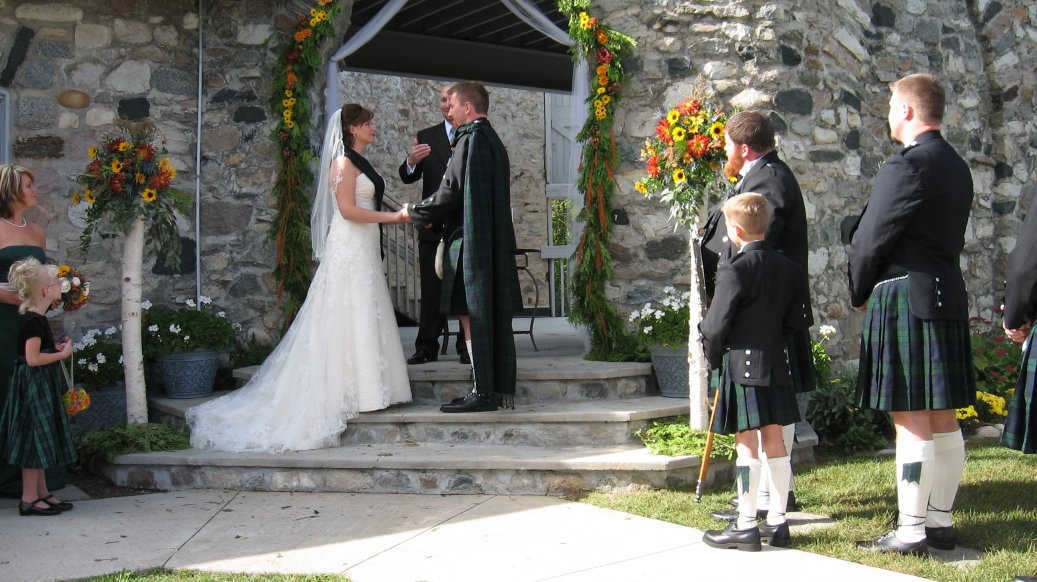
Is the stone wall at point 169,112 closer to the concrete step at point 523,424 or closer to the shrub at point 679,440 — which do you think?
the concrete step at point 523,424

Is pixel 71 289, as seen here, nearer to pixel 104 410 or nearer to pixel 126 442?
pixel 126 442

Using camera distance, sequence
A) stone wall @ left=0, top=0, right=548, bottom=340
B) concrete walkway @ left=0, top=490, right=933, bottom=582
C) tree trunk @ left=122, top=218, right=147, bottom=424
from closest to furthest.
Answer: concrete walkway @ left=0, top=490, right=933, bottom=582, tree trunk @ left=122, top=218, right=147, bottom=424, stone wall @ left=0, top=0, right=548, bottom=340

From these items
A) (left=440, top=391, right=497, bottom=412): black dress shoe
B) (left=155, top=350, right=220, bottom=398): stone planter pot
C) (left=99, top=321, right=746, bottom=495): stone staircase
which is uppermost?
(left=155, top=350, right=220, bottom=398): stone planter pot

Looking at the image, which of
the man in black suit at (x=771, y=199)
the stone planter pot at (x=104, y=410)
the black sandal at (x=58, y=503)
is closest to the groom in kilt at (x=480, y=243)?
the man in black suit at (x=771, y=199)

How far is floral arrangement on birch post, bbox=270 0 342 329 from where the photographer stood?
6.73 metres

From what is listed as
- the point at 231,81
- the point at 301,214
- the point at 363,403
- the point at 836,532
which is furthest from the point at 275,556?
the point at 231,81

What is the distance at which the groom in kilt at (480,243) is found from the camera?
516cm

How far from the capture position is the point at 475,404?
17.4 feet

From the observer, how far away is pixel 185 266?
22.3 feet

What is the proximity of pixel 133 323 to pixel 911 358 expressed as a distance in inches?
177

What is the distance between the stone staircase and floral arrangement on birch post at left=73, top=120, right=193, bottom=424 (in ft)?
1.37

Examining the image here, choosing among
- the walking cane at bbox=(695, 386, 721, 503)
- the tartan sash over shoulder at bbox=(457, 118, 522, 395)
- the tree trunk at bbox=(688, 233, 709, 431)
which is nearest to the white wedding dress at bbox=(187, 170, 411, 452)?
the tartan sash over shoulder at bbox=(457, 118, 522, 395)

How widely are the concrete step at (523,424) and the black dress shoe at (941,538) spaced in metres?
1.79

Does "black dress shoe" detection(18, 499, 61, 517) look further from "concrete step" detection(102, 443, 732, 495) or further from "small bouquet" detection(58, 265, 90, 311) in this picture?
"small bouquet" detection(58, 265, 90, 311)
